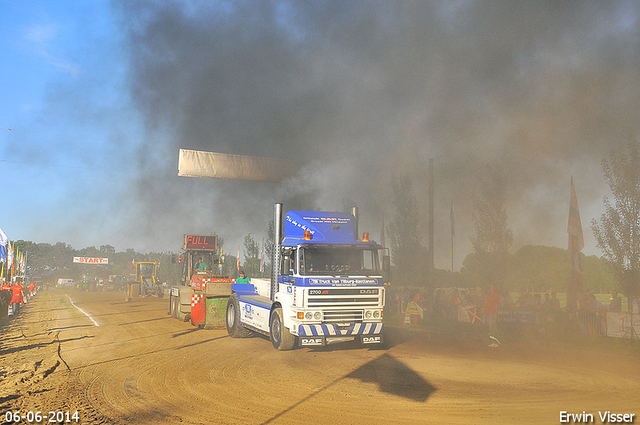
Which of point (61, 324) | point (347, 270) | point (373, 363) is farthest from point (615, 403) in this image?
point (61, 324)

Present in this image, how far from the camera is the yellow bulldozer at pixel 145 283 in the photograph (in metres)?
34.5

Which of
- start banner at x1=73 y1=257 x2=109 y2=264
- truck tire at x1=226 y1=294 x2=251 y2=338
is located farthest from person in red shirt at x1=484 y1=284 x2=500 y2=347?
start banner at x1=73 y1=257 x2=109 y2=264

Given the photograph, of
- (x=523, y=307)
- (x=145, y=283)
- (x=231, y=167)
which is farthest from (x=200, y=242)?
(x=523, y=307)

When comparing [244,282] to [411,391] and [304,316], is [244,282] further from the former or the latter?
[411,391]

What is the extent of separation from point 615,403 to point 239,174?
45.8 ft

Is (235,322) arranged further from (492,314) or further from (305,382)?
(492,314)

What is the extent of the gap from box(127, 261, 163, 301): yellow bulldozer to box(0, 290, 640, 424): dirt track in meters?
21.5

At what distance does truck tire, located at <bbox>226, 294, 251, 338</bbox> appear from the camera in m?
14.3

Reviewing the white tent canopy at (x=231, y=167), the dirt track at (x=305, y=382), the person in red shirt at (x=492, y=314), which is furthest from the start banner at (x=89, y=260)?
the person in red shirt at (x=492, y=314)

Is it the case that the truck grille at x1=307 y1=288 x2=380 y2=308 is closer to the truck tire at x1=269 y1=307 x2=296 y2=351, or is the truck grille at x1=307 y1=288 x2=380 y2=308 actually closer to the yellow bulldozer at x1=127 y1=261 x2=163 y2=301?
the truck tire at x1=269 y1=307 x2=296 y2=351

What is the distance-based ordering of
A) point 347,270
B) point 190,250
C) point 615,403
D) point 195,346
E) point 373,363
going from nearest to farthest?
point 615,403, point 373,363, point 347,270, point 195,346, point 190,250

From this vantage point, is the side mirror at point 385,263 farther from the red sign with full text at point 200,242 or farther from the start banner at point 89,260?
the start banner at point 89,260

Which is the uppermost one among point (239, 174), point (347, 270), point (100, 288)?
point (239, 174)

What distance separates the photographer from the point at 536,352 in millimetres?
A: 12031
